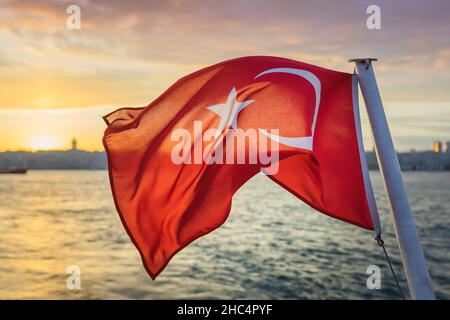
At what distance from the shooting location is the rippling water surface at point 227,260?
3136 centimetres

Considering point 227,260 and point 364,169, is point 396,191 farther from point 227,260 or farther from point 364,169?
point 227,260

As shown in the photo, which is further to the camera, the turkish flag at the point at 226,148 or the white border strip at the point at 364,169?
the turkish flag at the point at 226,148

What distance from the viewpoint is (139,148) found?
568 centimetres

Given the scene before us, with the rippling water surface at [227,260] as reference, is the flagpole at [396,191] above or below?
above

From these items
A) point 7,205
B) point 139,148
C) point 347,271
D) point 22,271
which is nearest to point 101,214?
point 7,205

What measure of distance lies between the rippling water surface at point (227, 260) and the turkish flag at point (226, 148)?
77.0ft

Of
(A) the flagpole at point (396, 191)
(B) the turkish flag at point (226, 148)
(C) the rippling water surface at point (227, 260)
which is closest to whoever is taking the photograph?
(A) the flagpole at point (396, 191)

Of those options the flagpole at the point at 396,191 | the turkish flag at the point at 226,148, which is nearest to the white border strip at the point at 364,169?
the turkish flag at the point at 226,148

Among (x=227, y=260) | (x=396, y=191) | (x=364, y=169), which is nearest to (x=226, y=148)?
(x=364, y=169)

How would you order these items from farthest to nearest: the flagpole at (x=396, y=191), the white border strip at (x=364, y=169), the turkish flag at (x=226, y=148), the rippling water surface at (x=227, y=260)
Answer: the rippling water surface at (x=227, y=260)
the turkish flag at (x=226, y=148)
the white border strip at (x=364, y=169)
the flagpole at (x=396, y=191)

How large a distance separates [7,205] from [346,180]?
95.2 m

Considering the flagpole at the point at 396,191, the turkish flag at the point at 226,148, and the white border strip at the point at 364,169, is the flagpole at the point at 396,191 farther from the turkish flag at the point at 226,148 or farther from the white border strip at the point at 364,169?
the turkish flag at the point at 226,148

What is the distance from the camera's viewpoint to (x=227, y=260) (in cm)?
4100

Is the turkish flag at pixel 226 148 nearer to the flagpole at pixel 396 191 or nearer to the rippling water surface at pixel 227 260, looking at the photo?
the flagpole at pixel 396 191
